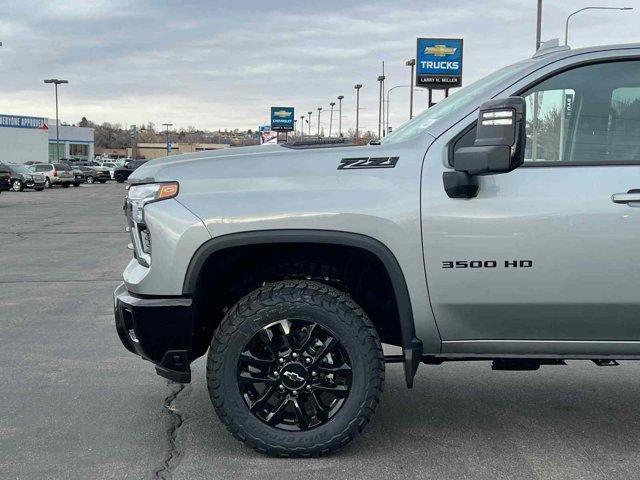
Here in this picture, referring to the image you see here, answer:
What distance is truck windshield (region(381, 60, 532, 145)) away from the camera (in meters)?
3.89

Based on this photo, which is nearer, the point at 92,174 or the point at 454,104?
the point at 454,104

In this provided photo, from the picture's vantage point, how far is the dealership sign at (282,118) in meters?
64.6

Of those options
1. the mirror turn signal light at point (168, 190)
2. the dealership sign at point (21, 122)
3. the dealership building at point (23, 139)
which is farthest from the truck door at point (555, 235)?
the dealership sign at point (21, 122)

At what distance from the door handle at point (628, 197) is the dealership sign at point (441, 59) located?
33.6 meters

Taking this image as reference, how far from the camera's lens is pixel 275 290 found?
12.5 ft

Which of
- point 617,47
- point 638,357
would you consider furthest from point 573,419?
point 617,47

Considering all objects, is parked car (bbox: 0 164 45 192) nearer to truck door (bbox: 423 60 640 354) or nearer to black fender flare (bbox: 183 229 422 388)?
black fender flare (bbox: 183 229 422 388)

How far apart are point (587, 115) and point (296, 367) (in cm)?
193

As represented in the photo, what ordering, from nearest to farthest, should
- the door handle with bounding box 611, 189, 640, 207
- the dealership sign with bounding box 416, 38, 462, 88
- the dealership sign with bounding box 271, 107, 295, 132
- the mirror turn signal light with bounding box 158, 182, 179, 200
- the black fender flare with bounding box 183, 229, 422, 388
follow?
the door handle with bounding box 611, 189, 640, 207 → the black fender flare with bounding box 183, 229, 422, 388 → the mirror turn signal light with bounding box 158, 182, 179, 200 → the dealership sign with bounding box 416, 38, 462, 88 → the dealership sign with bounding box 271, 107, 295, 132

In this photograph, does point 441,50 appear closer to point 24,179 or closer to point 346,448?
point 24,179

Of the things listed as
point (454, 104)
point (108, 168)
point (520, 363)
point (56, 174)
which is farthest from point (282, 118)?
Result: point (520, 363)

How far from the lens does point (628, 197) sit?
358 cm

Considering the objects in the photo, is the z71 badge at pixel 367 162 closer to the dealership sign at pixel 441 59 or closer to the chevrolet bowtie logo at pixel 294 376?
the chevrolet bowtie logo at pixel 294 376

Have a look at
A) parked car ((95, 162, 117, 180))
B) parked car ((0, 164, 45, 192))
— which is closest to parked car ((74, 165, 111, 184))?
parked car ((95, 162, 117, 180))
